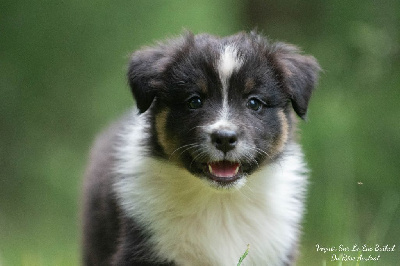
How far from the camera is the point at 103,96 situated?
34.6 feet

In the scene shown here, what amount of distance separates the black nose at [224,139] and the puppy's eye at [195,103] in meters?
0.32

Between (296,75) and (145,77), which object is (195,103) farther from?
(296,75)

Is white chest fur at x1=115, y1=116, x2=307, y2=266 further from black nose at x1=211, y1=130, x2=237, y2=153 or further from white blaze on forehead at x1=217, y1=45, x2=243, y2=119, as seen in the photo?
white blaze on forehead at x1=217, y1=45, x2=243, y2=119

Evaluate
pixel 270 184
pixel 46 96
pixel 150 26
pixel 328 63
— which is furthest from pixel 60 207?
pixel 270 184

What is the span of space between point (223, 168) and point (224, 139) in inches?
12.5

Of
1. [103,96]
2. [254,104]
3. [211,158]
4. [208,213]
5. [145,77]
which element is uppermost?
[145,77]

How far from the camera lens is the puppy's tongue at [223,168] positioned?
18.4 ft

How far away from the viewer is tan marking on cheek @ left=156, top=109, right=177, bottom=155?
5750 millimetres

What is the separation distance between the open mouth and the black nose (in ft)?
0.74

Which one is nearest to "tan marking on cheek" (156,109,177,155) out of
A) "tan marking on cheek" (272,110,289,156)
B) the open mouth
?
the open mouth

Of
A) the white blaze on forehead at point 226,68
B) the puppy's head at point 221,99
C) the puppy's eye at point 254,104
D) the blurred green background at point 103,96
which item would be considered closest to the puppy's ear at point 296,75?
the puppy's head at point 221,99

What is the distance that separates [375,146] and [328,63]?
113cm

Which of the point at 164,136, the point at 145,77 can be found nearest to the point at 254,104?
the point at 164,136

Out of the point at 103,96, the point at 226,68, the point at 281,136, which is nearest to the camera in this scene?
the point at 226,68
